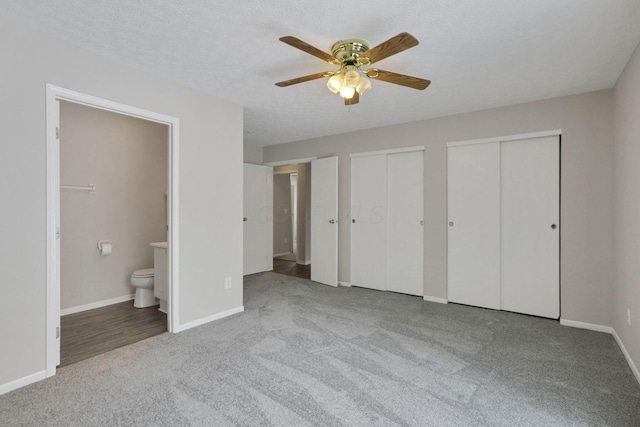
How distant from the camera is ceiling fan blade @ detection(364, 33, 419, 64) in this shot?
1741 millimetres

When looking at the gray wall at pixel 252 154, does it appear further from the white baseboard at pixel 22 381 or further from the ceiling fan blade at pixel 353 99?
the white baseboard at pixel 22 381

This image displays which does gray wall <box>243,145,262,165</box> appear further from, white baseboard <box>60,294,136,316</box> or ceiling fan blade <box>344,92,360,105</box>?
ceiling fan blade <box>344,92,360,105</box>

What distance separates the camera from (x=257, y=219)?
5891mm

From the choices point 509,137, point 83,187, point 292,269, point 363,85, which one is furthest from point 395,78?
point 292,269

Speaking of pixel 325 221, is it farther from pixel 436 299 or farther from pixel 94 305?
pixel 94 305

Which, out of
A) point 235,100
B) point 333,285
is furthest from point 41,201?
point 333,285

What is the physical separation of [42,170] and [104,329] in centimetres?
171

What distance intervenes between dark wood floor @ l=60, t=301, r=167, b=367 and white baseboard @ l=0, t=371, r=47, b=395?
0.69 feet

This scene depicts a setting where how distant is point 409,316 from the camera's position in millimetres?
3523

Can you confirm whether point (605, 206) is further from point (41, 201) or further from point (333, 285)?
point (41, 201)

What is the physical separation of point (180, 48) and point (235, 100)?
3.63 ft

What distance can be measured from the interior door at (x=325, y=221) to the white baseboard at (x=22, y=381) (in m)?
3.43

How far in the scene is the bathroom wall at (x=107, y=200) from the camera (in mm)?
3621

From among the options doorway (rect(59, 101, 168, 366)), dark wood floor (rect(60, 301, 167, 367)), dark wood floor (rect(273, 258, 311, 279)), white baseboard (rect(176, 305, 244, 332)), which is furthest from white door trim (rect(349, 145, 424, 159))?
dark wood floor (rect(60, 301, 167, 367))
